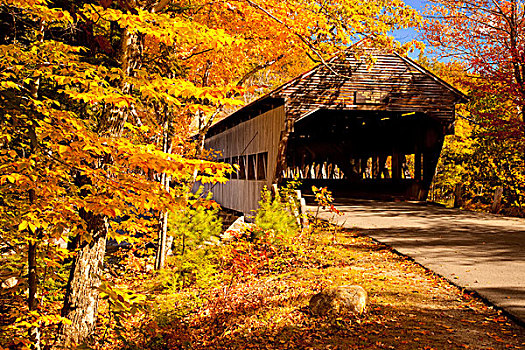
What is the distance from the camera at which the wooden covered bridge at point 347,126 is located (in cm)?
1525

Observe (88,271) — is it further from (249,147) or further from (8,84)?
(249,147)

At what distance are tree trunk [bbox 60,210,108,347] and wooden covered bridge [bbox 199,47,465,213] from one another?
26.7 ft

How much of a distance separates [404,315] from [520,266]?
9.94 ft

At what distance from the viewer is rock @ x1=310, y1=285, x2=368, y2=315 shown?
5668 mm

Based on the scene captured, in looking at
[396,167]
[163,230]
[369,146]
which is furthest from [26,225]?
[369,146]

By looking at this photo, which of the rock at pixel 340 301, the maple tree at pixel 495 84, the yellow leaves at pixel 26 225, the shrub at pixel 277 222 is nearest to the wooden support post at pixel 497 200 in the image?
the maple tree at pixel 495 84

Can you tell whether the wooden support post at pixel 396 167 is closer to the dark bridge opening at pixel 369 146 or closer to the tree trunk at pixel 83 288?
the dark bridge opening at pixel 369 146

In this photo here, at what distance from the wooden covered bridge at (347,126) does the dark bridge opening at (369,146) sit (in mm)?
48

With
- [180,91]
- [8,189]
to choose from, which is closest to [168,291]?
[8,189]

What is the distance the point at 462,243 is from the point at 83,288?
7.38 meters

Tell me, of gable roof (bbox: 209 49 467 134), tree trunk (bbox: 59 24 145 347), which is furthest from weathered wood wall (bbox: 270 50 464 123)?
tree trunk (bbox: 59 24 145 347)

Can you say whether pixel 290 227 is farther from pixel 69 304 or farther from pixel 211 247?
pixel 69 304

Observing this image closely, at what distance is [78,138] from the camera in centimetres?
454

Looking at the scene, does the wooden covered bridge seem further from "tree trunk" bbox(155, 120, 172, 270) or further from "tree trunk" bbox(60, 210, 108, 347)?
"tree trunk" bbox(60, 210, 108, 347)
